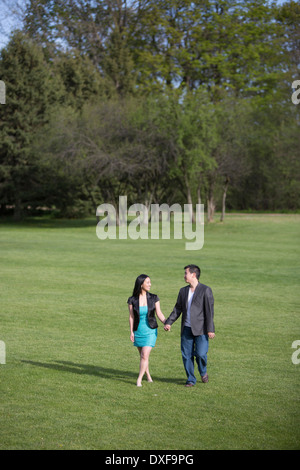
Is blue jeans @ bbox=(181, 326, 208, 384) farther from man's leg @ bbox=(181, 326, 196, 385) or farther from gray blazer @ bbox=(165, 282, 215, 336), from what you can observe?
gray blazer @ bbox=(165, 282, 215, 336)

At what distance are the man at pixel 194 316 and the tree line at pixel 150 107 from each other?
34.4m

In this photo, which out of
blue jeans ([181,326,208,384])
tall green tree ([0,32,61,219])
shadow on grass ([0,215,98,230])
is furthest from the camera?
tall green tree ([0,32,61,219])

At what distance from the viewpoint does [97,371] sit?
384 inches

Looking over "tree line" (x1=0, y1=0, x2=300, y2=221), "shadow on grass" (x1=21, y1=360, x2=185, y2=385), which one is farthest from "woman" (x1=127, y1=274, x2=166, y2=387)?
"tree line" (x1=0, y1=0, x2=300, y2=221)

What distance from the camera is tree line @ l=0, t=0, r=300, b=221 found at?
45062 mm

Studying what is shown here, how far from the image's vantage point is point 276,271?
894 inches

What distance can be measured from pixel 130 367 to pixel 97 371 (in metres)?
0.56

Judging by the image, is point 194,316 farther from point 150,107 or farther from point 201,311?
point 150,107

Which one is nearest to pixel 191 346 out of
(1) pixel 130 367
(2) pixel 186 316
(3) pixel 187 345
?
(3) pixel 187 345

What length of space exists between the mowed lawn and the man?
1.76ft

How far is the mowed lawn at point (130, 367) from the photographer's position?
23.1 feet

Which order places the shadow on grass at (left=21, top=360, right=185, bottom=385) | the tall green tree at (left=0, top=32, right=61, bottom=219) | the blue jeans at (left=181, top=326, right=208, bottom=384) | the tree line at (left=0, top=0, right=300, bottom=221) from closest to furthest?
the blue jeans at (left=181, top=326, right=208, bottom=384), the shadow on grass at (left=21, top=360, right=185, bottom=385), the tree line at (left=0, top=0, right=300, bottom=221), the tall green tree at (left=0, top=32, right=61, bottom=219)
